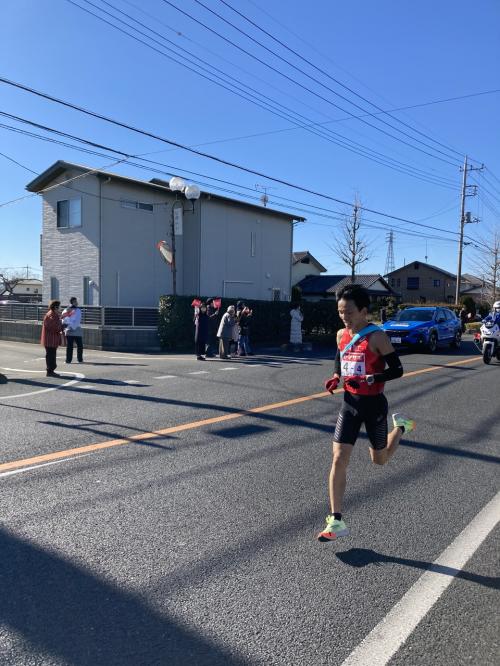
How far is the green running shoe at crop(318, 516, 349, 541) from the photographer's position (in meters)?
3.79

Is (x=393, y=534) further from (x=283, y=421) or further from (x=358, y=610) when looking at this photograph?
(x=283, y=421)

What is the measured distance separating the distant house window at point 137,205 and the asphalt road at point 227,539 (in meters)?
17.2

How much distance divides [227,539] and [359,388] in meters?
1.42

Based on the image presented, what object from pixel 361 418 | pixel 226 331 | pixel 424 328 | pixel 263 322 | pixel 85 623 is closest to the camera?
pixel 85 623

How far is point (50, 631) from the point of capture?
2.74 meters

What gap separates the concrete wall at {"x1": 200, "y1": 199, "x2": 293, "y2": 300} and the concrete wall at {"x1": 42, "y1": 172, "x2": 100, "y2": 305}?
16.3 feet

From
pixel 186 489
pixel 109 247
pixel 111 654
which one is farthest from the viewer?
pixel 109 247

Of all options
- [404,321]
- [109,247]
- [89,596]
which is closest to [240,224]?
[109,247]

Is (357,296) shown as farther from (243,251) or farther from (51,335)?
(243,251)

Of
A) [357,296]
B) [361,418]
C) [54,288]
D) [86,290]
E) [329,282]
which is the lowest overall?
[361,418]

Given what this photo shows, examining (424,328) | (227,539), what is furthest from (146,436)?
(424,328)

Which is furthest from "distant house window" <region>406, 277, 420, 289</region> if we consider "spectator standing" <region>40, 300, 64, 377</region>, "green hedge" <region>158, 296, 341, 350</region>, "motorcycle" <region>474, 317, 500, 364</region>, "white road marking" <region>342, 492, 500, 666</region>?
"white road marking" <region>342, 492, 500, 666</region>

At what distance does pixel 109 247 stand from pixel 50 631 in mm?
21833

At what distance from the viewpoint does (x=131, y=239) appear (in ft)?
79.0
